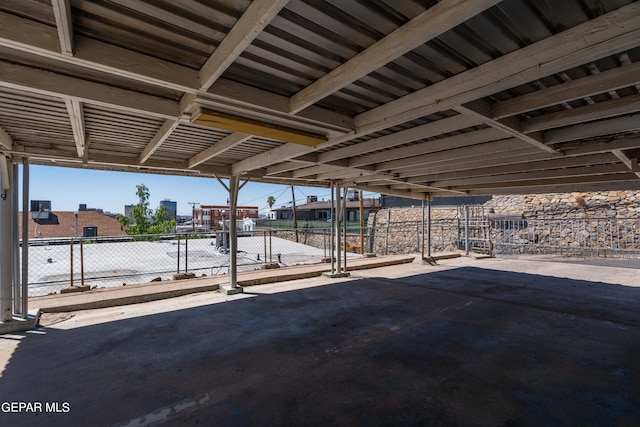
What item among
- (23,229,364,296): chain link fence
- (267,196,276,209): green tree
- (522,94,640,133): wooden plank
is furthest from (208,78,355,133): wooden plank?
(267,196,276,209): green tree

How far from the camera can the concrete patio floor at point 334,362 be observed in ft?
7.53

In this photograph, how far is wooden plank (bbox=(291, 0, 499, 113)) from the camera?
1576mm

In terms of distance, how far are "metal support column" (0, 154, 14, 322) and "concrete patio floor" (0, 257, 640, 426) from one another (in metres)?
0.42

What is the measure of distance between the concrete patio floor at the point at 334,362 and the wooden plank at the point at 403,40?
2431 mm

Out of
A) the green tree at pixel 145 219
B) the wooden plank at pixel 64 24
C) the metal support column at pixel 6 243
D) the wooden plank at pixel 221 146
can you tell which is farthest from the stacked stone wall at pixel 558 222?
the green tree at pixel 145 219

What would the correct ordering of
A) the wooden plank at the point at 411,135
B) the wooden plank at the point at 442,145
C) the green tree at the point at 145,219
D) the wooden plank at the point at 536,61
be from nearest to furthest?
the wooden plank at the point at 536,61 → the wooden plank at the point at 411,135 → the wooden plank at the point at 442,145 → the green tree at the point at 145,219

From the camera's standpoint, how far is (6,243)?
4.05 metres

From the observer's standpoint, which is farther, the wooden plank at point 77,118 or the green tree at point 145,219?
the green tree at point 145,219

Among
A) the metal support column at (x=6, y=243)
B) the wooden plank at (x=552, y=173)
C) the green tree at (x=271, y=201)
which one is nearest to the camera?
the metal support column at (x=6, y=243)

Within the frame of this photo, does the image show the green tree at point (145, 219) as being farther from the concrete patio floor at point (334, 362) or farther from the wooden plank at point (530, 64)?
the wooden plank at point (530, 64)

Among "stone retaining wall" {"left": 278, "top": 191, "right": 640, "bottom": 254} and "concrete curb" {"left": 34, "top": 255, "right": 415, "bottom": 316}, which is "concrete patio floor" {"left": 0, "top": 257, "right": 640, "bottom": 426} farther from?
"stone retaining wall" {"left": 278, "top": 191, "right": 640, "bottom": 254}

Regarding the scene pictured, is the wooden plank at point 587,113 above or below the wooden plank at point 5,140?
above

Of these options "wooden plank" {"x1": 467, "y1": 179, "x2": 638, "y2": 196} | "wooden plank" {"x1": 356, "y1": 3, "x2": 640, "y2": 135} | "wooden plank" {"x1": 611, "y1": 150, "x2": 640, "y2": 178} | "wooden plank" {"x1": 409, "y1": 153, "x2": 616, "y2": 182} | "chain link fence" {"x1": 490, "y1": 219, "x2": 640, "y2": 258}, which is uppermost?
"wooden plank" {"x1": 356, "y1": 3, "x2": 640, "y2": 135}

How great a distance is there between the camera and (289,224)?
93.6 ft
